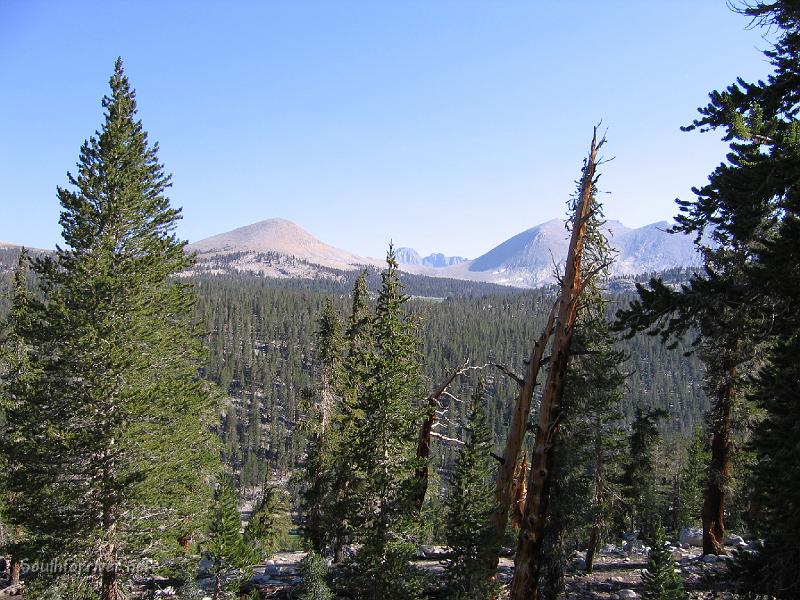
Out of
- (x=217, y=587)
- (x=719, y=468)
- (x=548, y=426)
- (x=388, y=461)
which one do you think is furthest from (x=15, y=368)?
(x=719, y=468)

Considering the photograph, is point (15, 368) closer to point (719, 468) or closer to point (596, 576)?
point (596, 576)

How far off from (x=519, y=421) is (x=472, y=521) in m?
5.60

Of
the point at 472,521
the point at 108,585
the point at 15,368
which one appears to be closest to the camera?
the point at 108,585

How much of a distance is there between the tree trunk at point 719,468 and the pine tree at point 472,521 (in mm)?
7206

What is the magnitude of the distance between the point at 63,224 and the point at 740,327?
1418cm

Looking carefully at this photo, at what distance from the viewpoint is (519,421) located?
9.12 m

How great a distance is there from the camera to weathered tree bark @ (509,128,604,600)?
7.99m

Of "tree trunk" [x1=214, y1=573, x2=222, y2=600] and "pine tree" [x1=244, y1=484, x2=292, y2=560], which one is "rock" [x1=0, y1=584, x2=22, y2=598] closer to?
"tree trunk" [x1=214, y1=573, x2=222, y2=600]

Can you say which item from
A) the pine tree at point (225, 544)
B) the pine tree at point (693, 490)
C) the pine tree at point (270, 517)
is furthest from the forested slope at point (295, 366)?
the pine tree at point (225, 544)

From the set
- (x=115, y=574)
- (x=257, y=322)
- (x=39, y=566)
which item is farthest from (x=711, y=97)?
(x=257, y=322)

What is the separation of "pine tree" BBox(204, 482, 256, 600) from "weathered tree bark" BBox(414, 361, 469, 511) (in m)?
5.59

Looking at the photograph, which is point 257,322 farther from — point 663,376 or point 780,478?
point 780,478

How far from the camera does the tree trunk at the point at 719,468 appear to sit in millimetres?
15645

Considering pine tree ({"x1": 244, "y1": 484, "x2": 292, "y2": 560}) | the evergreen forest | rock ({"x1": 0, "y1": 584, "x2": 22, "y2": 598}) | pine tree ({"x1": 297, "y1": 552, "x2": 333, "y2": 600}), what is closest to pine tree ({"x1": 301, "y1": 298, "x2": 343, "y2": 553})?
the evergreen forest
